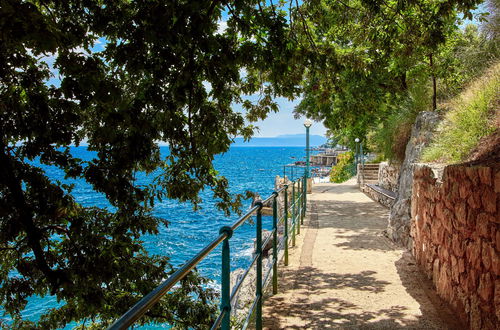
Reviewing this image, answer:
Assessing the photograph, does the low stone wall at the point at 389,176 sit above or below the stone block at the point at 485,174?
below

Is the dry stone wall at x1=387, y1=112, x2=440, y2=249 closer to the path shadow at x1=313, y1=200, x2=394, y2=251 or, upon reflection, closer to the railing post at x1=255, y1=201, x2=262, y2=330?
the path shadow at x1=313, y1=200, x2=394, y2=251

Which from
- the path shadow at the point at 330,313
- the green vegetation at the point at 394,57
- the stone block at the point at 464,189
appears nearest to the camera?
the stone block at the point at 464,189

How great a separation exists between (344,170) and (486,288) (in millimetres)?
30418

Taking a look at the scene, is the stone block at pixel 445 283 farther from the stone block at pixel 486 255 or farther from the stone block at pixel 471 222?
the stone block at pixel 486 255

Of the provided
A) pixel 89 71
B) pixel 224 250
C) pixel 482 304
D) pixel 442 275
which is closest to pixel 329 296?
pixel 442 275

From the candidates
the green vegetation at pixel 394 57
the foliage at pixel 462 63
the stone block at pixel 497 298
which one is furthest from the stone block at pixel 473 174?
the foliage at pixel 462 63

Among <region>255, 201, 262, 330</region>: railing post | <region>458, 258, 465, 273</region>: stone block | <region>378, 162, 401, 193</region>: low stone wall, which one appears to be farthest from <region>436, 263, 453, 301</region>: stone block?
<region>378, 162, 401, 193</region>: low stone wall

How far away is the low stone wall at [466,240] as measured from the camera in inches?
138

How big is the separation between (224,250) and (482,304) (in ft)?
9.06

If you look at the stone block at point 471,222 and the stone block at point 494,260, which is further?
the stone block at point 471,222

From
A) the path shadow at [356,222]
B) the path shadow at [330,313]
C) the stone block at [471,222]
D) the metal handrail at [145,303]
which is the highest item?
the metal handrail at [145,303]

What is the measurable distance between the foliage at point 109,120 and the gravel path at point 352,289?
1680 millimetres

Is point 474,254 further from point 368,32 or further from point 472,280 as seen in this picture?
point 368,32

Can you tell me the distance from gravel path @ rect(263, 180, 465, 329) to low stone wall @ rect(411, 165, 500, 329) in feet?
1.07
